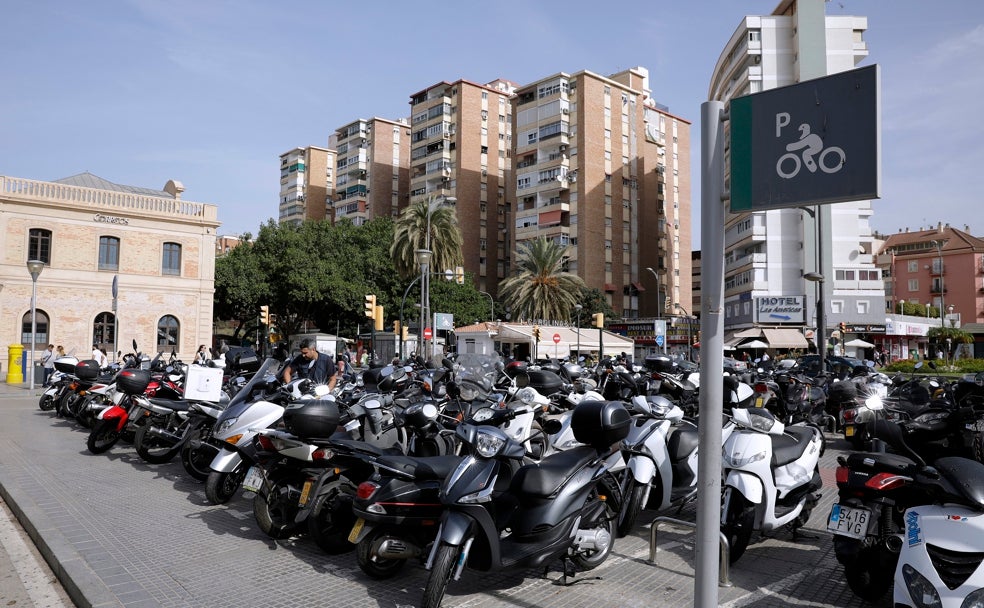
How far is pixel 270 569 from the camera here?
16.2 feet

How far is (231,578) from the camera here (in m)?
4.73

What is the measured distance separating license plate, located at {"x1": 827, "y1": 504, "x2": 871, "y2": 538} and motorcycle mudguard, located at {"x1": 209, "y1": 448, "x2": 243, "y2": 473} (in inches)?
199

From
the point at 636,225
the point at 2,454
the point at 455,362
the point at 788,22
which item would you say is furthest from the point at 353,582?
the point at 636,225

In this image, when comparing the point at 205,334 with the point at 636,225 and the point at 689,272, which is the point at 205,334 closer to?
the point at 636,225

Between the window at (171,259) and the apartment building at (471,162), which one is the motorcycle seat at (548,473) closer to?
the window at (171,259)

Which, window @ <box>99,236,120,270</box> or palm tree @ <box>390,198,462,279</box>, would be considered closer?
window @ <box>99,236,120,270</box>

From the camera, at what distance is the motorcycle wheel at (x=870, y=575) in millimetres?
4148

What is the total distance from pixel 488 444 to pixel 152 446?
663 centimetres

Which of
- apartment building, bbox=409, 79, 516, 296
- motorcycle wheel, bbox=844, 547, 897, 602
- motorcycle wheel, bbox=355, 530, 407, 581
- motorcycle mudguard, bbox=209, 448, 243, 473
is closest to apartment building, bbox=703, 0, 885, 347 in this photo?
apartment building, bbox=409, 79, 516, 296

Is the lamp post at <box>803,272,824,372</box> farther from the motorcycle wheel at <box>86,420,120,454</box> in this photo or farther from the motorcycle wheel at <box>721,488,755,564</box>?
the motorcycle wheel at <box>86,420,120,454</box>

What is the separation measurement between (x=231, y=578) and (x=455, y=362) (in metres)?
6.43

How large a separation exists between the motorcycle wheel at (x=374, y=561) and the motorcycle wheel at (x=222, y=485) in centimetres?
247

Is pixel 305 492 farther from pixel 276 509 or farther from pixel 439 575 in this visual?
pixel 439 575

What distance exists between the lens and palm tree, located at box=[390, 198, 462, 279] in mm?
45781
